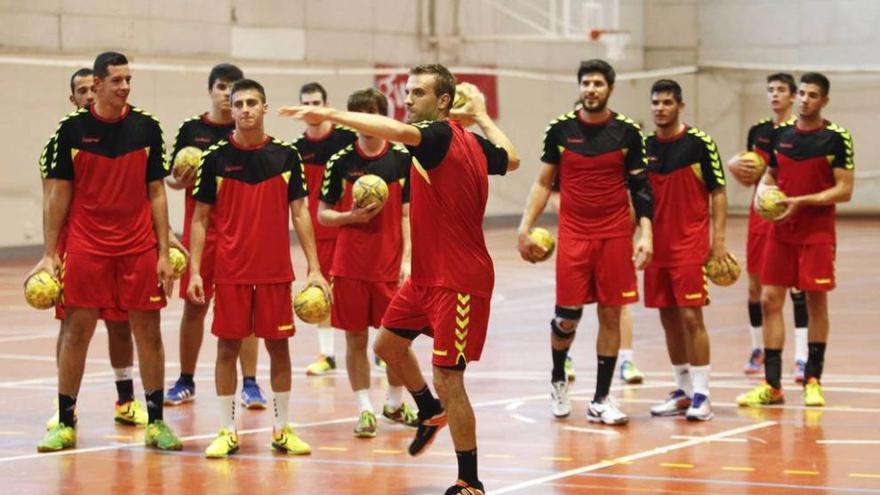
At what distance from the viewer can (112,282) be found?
980 cm

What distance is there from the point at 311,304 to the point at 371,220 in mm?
1510

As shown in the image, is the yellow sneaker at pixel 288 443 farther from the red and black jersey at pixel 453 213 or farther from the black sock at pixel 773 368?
the black sock at pixel 773 368

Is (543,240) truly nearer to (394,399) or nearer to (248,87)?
(394,399)

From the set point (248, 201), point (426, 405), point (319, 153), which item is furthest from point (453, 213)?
point (319, 153)

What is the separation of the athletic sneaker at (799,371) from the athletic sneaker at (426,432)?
4565mm

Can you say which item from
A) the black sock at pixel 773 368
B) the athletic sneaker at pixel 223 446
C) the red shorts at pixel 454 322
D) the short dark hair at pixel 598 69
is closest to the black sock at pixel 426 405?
the red shorts at pixel 454 322

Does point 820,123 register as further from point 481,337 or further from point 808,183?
point 481,337

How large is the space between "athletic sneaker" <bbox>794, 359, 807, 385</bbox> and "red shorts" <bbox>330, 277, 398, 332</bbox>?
376 centimetres

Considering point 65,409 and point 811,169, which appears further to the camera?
point 811,169

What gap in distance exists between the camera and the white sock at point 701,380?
36.2ft

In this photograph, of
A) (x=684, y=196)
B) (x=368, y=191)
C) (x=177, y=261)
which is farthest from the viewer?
(x=684, y=196)

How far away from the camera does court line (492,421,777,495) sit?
8.70m

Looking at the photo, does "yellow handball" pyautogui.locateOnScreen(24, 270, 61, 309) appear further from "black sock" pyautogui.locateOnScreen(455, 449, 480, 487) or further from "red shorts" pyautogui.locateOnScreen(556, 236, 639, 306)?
"red shorts" pyautogui.locateOnScreen(556, 236, 639, 306)

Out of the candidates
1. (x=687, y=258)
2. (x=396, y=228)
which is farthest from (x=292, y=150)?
(x=687, y=258)
